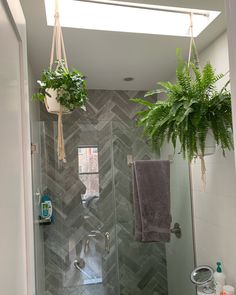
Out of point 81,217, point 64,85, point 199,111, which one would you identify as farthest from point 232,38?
point 81,217

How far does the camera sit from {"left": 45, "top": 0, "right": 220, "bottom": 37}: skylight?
1.49 m

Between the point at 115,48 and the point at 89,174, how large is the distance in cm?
117

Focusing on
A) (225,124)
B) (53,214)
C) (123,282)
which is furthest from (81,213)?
(225,124)

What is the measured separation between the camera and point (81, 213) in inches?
94.0

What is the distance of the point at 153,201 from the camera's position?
216 centimetres

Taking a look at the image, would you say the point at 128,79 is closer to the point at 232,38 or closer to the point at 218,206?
the point at 218,206

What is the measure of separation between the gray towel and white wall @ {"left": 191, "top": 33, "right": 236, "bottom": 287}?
0.27 meters

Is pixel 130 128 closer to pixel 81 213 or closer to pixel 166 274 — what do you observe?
pixel 81 213

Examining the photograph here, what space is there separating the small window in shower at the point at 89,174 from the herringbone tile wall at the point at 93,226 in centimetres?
4

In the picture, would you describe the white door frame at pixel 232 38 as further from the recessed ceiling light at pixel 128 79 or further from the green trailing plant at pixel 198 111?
the recessed ceiling light at pixel 128 79

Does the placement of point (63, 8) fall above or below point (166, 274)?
above

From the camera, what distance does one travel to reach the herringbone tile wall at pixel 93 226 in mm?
2340

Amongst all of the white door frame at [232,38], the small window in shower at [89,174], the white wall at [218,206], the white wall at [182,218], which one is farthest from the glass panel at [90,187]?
the white door frame at [232,38]

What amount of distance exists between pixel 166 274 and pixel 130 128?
4.80 feet
